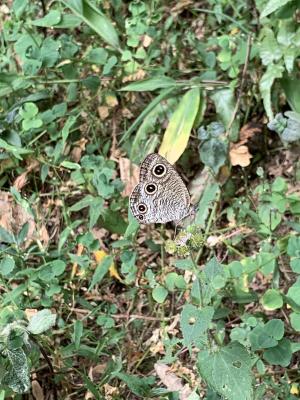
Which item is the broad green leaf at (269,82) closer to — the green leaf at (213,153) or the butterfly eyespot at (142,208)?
the green leaf at (213,153)

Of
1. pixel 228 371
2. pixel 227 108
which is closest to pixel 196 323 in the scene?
pixel 228 371

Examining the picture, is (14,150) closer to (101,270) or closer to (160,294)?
(101,270)

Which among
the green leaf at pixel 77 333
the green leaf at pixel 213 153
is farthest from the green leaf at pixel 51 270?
the green leaf at pixel 213 153

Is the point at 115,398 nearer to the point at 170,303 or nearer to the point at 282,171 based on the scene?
the point at 170,303

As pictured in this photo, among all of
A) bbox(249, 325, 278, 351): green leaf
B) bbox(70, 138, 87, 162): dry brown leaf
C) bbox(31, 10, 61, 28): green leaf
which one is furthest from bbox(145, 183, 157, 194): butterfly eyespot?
bbox(31, 10, 61, 28): green leaf

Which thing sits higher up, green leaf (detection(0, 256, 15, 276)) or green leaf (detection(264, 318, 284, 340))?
green leaf (detection(0, 256, 15, 276))

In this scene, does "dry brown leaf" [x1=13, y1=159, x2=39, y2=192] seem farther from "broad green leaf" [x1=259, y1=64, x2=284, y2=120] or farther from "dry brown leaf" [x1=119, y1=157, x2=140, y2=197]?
"broad green leaf" [x1=259, y1=64, x2=284, y2=120]
